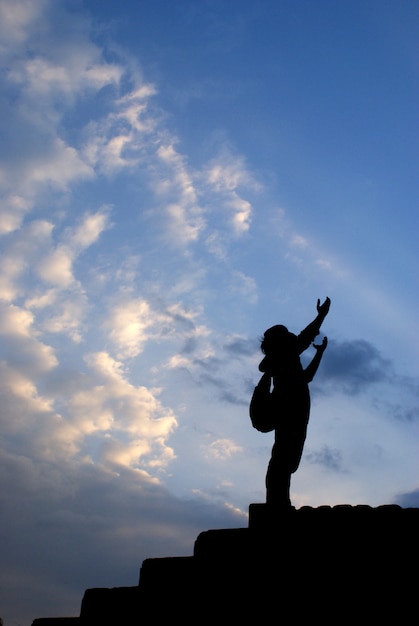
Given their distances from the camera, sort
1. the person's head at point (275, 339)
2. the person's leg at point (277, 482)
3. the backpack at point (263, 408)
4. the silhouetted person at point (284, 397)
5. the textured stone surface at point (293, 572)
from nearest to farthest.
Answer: the textured stone surface at point (293, 572)
the person's leg at point (277, 482)
the silhouetted person at point (284, 397)
the backpack at point (263, 408)
the person's head at point (275, 339)

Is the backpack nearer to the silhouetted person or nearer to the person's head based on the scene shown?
the silhouetted person

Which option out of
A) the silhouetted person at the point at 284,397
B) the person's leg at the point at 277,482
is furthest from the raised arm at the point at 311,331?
the person's leg at the point at 277,482

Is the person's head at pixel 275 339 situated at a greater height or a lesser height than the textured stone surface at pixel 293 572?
greater

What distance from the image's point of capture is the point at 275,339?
648cm

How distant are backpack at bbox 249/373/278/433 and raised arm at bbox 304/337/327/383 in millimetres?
466

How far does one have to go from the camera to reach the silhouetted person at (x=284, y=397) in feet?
19.4

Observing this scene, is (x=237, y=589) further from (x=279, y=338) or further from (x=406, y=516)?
(x=279, y=338)

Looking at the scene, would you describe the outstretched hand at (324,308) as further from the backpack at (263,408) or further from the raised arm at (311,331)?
the backpack at (263,408)

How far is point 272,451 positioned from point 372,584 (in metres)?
1.72

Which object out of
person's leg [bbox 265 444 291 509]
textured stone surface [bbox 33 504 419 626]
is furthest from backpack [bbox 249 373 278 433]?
textured stone surface [bbox 33 504 419 626]

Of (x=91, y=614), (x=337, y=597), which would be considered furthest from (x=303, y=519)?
(x=91, y=614)

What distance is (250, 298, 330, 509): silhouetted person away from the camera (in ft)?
19.4

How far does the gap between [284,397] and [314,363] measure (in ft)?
2.13

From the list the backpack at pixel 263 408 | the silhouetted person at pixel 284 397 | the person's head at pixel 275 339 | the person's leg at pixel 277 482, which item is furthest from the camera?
the person's head at pixel 275 339
